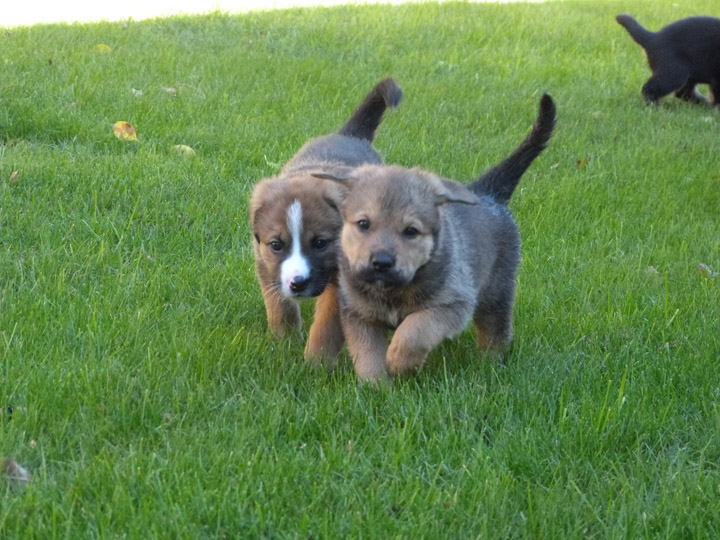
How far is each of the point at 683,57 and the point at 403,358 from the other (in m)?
Answer: 6.99

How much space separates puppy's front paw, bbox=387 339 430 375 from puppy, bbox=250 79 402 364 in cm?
40

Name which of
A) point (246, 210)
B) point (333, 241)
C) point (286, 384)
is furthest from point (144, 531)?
point (246, 210)

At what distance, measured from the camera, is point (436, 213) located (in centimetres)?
383

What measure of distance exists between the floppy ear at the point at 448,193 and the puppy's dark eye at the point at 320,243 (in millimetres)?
513

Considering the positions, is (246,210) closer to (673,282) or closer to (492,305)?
(492,305)

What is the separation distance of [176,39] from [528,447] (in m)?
7.56

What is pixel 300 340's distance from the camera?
428 centimetres

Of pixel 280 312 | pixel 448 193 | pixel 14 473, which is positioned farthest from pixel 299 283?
pixel 14 473

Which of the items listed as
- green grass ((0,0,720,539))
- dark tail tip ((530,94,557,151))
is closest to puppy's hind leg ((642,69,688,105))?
green grass ((0,0,720,539))

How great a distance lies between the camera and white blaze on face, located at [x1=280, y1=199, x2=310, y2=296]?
383cm

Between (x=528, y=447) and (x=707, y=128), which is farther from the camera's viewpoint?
(x=707, y=128)

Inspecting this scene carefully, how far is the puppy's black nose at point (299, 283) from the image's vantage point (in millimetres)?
3812

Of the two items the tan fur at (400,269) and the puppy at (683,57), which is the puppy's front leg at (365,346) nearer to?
the tan fur at (400,269)

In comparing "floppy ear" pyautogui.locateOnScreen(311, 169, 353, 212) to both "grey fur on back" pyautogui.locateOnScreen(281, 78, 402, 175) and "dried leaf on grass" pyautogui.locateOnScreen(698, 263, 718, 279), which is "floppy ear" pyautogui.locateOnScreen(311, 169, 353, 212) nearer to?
"grey fur on back" pyautogui.locateOnScreen(281, 78, 402, 175)
